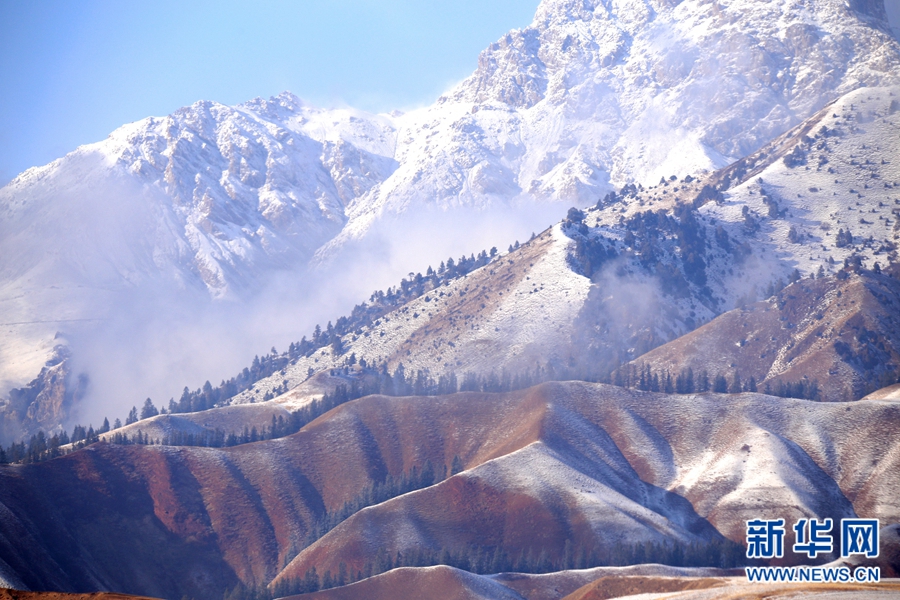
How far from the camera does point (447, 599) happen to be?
196000 millimetres

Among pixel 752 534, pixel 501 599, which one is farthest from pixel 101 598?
pixel 501 599

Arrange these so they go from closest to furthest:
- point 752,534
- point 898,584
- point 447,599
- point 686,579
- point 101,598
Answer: point 101,598
point 752,534
point 898,584
point 686,579
point 447,599

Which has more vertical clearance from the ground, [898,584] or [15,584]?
[15,584]

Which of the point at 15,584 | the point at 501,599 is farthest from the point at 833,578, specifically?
the point at 15,584

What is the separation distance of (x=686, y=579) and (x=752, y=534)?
5129cm

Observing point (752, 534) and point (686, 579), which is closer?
point (752, 534)

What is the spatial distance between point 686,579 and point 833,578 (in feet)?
119

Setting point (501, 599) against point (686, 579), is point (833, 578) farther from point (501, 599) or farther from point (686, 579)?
point (501, 599)

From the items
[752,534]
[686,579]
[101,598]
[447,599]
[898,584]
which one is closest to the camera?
[101,598]

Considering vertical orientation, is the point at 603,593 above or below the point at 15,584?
below

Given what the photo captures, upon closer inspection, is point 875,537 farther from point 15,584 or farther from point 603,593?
point 15,584

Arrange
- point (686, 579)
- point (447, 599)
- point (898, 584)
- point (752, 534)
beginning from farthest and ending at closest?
point (447, 599)
point (686, 579)
point (898, 584)
point (752, 534)

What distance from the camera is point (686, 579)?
184 metres

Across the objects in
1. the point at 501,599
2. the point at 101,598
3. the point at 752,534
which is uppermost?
the point at 101,598
